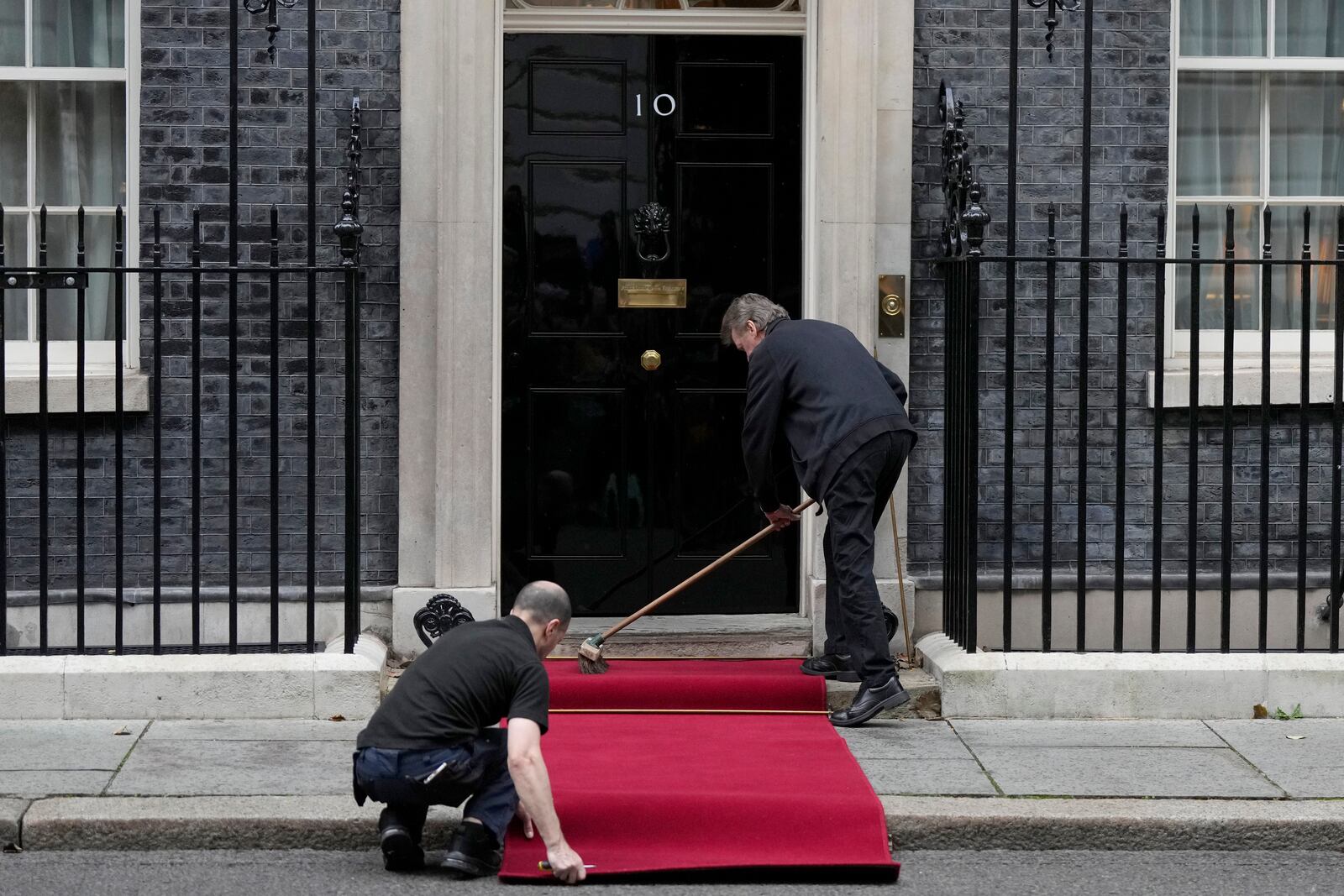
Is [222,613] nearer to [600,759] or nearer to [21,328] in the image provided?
[21,328]

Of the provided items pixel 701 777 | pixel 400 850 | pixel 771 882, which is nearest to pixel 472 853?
pixel 400 850

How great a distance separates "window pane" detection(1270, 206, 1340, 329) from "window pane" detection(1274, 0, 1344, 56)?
71cm

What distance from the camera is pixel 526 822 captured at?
16.9ft

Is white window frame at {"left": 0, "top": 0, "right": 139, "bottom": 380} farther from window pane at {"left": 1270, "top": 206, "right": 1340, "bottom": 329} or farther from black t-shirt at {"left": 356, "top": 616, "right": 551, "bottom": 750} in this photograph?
window pane at {"left": 1270, "top": 206, "right": 1340, "bottom": 329}

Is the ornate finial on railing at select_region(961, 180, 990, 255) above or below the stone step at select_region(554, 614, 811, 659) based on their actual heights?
above

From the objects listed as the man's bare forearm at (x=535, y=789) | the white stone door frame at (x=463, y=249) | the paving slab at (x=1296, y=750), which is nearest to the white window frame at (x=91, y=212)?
the white stone door frame at (x=463, y=249)

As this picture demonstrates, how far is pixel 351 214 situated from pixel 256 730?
1973 mm

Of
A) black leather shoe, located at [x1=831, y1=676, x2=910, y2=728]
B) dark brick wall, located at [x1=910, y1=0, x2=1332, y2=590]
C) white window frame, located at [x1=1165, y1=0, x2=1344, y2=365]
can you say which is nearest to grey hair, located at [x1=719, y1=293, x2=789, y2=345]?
dark brick wall, located at [x1=910, y1=0, x2=1332, y2=590]

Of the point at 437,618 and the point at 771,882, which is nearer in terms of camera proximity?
the point at 771,882

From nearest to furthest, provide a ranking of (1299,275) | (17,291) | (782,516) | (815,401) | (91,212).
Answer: (815,401) → (782,516) → (17,291) → (91,212) → (1299,275)

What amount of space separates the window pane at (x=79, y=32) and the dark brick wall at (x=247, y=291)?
0.99 ft

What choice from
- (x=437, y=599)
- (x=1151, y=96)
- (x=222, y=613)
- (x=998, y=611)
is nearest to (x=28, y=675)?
(x=222, y=613)

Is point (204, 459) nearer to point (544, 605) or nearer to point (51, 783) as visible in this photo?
point (51, 783)

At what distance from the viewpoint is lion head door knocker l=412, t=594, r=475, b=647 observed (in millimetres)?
7258
